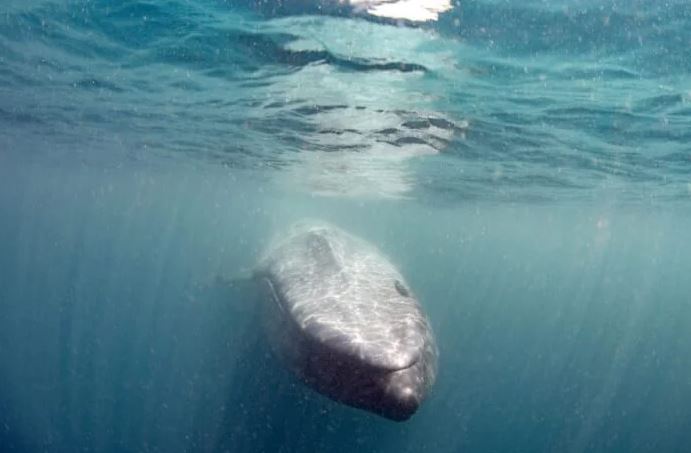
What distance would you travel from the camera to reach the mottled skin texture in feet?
19.0

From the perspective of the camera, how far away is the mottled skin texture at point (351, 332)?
19.0ft

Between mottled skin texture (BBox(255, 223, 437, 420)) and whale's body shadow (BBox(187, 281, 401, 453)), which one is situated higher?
mottled skin texture (BBox(255, 223, 437, 420))

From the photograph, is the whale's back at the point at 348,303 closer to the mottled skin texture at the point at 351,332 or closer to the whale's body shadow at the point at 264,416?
the mottled skin texture at the point at 351,332

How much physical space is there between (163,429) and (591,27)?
62.1 feet

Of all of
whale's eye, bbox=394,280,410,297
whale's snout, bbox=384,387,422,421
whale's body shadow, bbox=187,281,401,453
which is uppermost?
whale's snout, bbox=384,387,422,421

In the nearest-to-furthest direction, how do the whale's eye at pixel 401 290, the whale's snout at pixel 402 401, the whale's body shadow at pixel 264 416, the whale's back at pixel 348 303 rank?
the whale's snout at pixel 402 401, the whale's back at pixel 348 303, the whale's eye at pixel 401 290, the whale's body shadow at pixel 264 416

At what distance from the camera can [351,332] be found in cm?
642

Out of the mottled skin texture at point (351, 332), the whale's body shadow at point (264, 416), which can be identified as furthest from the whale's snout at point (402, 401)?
the whale's body shadow at point (264, 416)

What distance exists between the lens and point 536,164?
22453mm

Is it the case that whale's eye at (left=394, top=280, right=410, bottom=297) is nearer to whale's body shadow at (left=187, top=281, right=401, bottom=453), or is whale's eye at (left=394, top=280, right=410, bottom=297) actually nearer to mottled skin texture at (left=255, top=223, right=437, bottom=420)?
mottled skin texture at (left=255, top=223, right=437, bottom=420)

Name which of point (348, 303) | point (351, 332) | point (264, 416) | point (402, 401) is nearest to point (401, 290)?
point (348, 303)

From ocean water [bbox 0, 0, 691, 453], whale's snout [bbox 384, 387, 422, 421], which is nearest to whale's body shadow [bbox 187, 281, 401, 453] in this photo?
ocean water [bbox 0, 0, 691, 453]

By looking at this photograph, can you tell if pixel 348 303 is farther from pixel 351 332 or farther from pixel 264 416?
pixel 264 416

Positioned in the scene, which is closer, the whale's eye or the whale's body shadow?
the whale's eye
